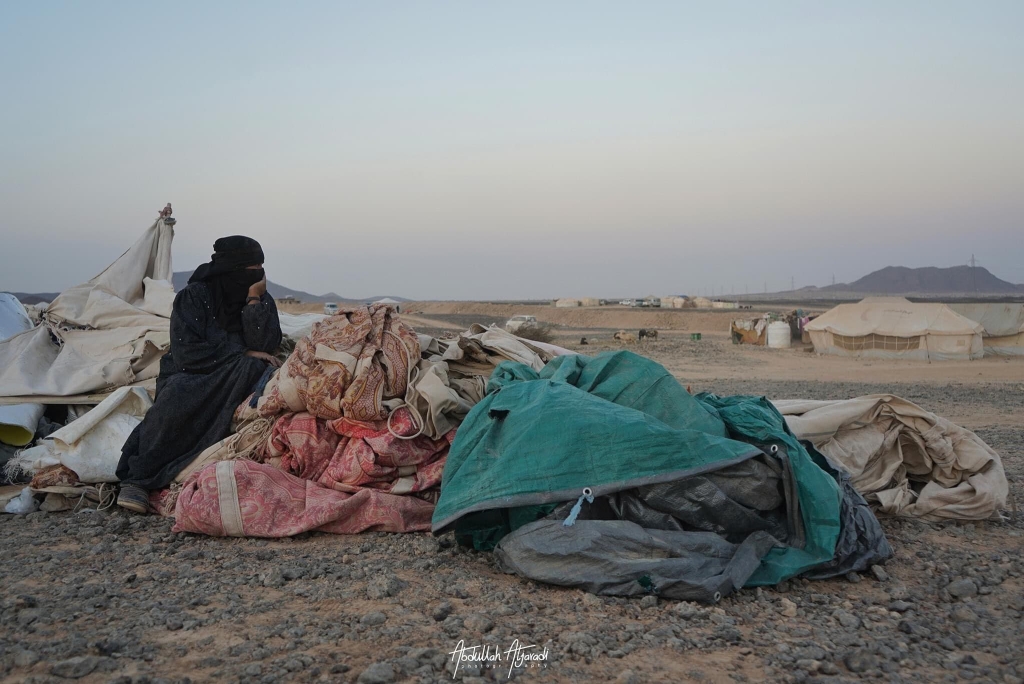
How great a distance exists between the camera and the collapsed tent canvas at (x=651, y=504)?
315cm

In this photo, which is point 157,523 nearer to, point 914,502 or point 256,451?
point 256,451

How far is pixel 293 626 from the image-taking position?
9.32ft

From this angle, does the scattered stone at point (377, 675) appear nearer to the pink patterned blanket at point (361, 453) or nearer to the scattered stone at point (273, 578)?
the scattered stone at point (273, 578)

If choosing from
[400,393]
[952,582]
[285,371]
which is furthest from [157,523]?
[952,582]

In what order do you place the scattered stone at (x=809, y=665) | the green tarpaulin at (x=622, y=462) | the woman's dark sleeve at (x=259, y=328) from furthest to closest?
1. the woman's dark sleeve at (x=259, y=328)
2. the green tarpaulin at (x=622, y=462)
3. the scattered stone at (x=809, y=665)

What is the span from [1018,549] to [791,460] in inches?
52.3

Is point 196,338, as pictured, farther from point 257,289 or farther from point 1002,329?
point 1002,329

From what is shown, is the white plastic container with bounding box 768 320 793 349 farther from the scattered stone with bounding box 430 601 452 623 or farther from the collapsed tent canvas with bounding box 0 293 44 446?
the scattered stone with bounding box 430 601 452 623

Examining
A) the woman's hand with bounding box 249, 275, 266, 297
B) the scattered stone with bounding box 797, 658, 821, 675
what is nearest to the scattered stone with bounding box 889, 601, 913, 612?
the scattered stone with bounding box 797, 658, 821, 675

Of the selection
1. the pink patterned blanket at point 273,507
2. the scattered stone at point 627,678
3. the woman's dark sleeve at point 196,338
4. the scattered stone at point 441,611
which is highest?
the woman's dark sleeve at point 196,338

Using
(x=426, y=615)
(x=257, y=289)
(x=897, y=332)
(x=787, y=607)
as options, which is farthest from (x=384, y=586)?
(x=897, y=332)

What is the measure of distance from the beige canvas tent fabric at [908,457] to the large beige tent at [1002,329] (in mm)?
17010

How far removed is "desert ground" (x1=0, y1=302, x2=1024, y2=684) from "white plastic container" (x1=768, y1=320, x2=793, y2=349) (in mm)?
18762

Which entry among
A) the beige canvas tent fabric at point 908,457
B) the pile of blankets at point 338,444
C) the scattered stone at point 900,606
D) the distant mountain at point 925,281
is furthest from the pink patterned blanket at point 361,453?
the distant mountain at point 925,281
